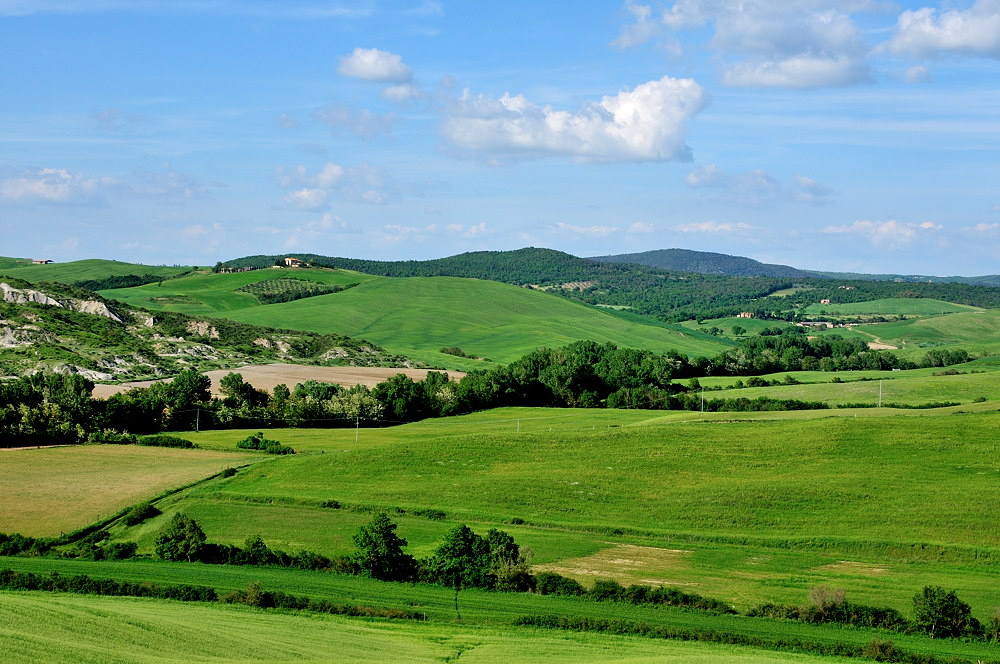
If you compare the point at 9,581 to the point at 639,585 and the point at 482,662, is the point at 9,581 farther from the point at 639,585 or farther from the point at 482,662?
the point at 639,585

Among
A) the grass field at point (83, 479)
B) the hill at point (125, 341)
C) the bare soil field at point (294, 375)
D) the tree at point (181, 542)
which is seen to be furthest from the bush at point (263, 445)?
the hill at point (125, 341)

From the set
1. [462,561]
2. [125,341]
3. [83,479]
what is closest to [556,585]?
[462,561]

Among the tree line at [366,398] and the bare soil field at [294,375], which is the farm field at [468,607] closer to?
the tree line at [366,398]

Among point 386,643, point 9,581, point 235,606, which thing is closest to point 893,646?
point 386,643

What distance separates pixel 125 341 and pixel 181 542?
89384mm

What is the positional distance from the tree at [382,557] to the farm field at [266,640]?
738 cm

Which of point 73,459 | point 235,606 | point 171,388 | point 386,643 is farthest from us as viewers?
point 171,388

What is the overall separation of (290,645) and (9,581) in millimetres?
15786

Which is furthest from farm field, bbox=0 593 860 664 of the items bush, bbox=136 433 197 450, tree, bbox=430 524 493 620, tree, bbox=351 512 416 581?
bush, bbox=136 433 197 450

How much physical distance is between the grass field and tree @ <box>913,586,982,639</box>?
140 ft

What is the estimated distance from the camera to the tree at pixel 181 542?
169ft

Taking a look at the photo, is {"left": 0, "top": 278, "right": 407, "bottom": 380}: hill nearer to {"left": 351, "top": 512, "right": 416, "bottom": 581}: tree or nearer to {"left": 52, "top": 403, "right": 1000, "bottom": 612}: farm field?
{"left": 52, "top": 403, "right": 1000, "bottom": 612}: farm field

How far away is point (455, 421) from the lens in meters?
104

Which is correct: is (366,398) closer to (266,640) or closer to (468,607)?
(468,607)
